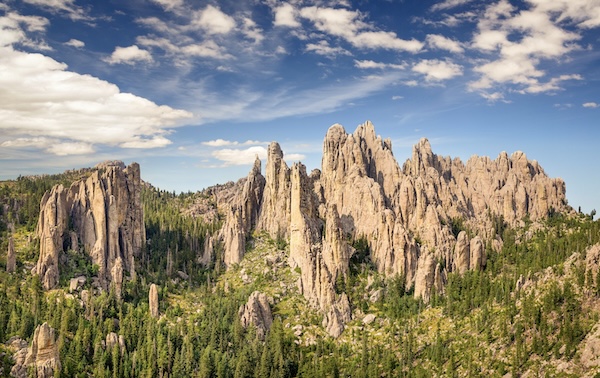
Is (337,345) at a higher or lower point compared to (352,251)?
lower

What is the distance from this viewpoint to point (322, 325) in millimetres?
160375

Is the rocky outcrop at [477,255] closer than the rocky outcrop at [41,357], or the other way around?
the rocky outcrop at [41,357]

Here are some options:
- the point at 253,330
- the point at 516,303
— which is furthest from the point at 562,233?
the point at 253,330

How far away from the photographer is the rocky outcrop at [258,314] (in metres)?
158

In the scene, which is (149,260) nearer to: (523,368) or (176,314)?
(176,314)

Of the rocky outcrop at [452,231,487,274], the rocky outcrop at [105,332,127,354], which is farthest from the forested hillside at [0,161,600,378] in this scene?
the rocky outcrop at [452,231,487,274]

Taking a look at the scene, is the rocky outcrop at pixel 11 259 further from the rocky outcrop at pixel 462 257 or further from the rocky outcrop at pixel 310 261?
the rocky outcrop at pixel 462 257

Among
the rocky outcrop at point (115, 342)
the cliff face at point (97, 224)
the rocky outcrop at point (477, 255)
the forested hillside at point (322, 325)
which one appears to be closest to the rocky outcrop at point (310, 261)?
the forested hillside at point (322, 325)

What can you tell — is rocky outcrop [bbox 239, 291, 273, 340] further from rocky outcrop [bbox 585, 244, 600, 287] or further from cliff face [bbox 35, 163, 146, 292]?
rocky outcrop [bbox 585, 244, 600, 287]

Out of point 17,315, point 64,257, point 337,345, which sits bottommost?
point 337,345

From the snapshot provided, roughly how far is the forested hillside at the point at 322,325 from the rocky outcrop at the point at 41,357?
2777 mm

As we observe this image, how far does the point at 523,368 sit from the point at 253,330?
7736cm

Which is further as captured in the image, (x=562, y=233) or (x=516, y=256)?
(x=562, y=233)

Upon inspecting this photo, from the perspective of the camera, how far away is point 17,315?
450ft
